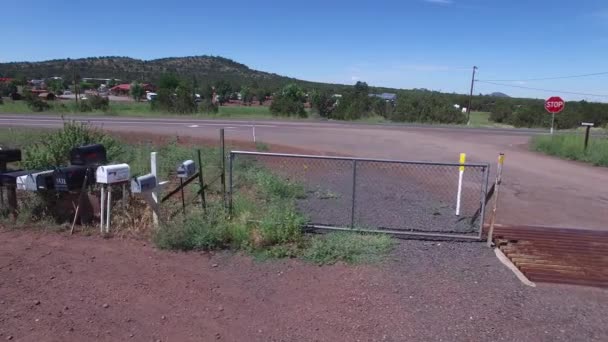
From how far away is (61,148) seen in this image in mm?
8656

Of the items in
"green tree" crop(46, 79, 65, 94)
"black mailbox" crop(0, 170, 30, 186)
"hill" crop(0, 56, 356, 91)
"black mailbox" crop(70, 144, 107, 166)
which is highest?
"hill" crop(0, 56, 356, 91)

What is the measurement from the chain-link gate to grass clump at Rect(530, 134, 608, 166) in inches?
213

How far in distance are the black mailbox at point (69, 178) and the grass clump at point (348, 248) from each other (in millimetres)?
3168

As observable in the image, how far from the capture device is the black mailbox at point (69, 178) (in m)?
6.40

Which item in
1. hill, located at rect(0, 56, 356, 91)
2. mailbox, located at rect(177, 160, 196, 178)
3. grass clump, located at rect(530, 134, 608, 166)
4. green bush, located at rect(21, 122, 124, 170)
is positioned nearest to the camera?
mailbox, located at rect(177, 160, 196, 178)

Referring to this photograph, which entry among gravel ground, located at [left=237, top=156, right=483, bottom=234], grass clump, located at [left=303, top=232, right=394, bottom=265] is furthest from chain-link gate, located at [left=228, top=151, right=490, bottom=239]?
grass clump, located at [left=303, top=232, right=394, bottom=265]

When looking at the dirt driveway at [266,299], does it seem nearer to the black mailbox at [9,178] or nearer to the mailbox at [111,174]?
the mailbox at [111,174]

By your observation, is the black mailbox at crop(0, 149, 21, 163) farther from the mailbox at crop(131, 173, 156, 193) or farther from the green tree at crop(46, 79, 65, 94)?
the green tree at crop(46, 79, 65, 94)

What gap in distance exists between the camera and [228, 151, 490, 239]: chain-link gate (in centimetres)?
700

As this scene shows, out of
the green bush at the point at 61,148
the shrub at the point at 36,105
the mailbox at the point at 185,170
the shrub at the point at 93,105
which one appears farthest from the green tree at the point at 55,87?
the mailbox at the point at 185,170

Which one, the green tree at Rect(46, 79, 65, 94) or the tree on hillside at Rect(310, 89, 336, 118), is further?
the green tree at Rect(46, 79, 65, 94)

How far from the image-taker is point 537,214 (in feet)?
29.2

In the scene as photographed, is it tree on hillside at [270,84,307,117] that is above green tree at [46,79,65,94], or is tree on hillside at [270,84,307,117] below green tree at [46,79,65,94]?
below

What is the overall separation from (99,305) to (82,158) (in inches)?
114
